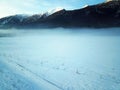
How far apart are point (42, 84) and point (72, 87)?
1.80 m

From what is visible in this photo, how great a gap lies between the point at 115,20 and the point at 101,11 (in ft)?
40.8

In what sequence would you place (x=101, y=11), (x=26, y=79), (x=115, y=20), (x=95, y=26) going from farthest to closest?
1. (x=101, y=11)
2. (x=95, y=26)
3. (x=115, y=20)
4. (x=26, y=79)

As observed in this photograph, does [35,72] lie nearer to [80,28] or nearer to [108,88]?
[108,88]

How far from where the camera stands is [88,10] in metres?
79.8

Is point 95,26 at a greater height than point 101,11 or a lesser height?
lesser

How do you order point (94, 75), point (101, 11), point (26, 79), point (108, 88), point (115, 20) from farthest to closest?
1. point (101, 11)
2. point (115, 20)
3. point (94, 75)
4. point (26, 79)
5. point (108, 88)

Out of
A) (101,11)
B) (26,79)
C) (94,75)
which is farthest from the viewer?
(101,11)

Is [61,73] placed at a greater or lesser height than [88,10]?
lesser

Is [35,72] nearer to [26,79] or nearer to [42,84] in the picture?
[26,79]

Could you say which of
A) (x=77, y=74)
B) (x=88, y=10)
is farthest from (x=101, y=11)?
(x=77, y=74)

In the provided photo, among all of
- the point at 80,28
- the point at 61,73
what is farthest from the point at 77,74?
the point at 80,28

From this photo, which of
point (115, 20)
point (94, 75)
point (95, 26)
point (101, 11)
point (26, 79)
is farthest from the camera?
point (101, 11)

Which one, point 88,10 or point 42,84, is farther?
point 88,10

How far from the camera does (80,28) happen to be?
234ft
